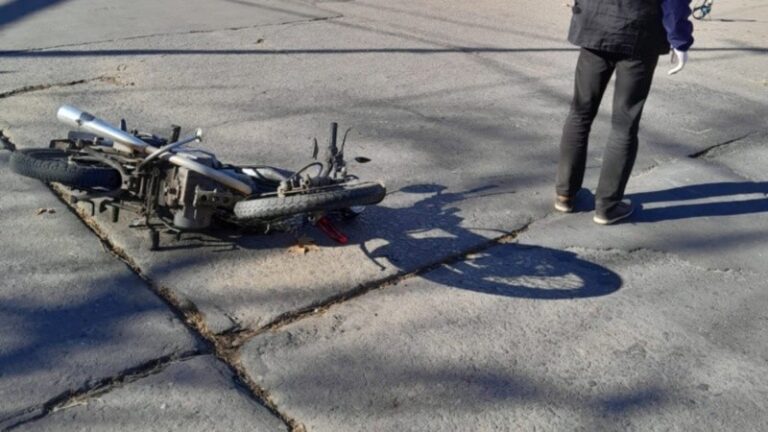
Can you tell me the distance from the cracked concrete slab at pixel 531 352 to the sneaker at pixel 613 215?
20.9 inches

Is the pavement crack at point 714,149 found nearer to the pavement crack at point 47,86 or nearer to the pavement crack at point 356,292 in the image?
the pavement crack at point 356,292

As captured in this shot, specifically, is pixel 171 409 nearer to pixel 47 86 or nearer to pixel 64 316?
pixel 64 316

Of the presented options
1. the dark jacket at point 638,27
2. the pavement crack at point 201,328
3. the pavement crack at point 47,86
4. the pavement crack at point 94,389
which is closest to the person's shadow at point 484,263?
the pavement crack at point 201,328

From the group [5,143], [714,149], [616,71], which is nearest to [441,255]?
[616,71]

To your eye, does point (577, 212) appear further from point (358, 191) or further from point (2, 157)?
point (2, 157)

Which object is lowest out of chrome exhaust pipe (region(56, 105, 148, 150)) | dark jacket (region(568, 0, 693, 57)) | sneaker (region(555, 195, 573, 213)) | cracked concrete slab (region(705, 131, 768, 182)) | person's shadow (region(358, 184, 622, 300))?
person's shadow (region(358, 184, 622, 300))

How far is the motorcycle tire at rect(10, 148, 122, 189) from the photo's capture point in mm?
4363

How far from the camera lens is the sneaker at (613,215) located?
5246 mm

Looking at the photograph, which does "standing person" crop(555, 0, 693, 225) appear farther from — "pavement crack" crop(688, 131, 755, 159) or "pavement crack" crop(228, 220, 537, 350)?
"pavement crack" crop(688, 131, 755, 159)

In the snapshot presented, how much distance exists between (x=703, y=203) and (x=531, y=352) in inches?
97.8

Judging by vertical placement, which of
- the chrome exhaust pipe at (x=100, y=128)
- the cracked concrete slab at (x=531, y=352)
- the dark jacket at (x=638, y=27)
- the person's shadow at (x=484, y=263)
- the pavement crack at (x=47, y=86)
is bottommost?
the cracked concrete slab at (x=531, y=352)

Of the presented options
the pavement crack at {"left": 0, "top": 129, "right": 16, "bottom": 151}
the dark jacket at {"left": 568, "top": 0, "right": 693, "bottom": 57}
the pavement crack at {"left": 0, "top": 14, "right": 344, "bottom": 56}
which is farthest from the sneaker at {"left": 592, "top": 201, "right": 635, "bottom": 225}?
the pavement crack at {"left": 0, "top": 14, "right": 344, "bottom": 56}

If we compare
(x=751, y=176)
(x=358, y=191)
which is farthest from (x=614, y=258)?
(x=751, y=176)

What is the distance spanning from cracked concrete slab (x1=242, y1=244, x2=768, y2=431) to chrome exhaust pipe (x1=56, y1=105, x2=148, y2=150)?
1.31 metres
